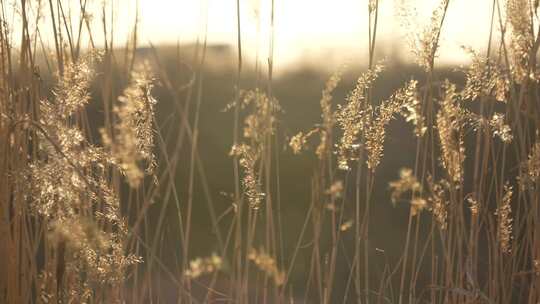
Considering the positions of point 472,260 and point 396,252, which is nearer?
point 472,260

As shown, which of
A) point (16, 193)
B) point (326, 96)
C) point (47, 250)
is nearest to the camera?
point (326, 96)

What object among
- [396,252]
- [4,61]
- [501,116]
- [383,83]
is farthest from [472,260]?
[396,252]

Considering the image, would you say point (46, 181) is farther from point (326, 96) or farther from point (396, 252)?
point (396, 252)

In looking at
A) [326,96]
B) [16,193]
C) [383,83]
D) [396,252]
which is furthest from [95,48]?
[396,252]

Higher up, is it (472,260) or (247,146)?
(247,146)

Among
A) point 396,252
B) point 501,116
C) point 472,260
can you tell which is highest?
point 501,116

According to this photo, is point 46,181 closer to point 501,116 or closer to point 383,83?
point 501,116

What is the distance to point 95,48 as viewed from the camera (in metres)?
1.35

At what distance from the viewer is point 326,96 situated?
111 centimetres

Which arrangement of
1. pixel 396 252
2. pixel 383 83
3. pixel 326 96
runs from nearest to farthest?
pixel 326 96, pixel 383 83, pixel 396 252

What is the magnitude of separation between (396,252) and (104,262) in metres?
6.80

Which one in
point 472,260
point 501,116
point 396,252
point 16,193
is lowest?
point 396,252

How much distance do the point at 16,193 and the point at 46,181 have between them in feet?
0.42

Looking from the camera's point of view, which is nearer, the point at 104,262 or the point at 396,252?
the point at 104,262
